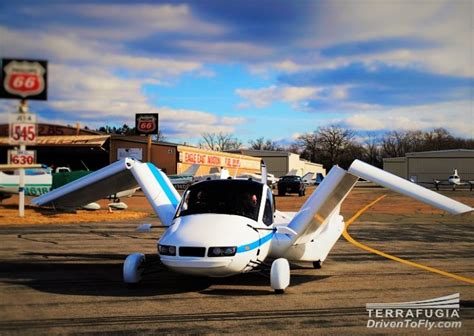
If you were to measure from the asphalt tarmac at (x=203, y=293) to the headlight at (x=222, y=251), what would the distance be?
671 millimetres

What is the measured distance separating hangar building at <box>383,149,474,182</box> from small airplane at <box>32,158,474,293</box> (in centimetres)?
8375

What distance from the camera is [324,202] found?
8953mm

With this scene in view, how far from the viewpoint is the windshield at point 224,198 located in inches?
348

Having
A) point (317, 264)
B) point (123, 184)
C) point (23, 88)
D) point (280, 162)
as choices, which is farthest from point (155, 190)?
point (280, 162)

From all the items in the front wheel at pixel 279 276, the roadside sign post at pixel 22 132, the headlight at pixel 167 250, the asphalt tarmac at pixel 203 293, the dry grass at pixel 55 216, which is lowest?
the dry grass at pixel 55 216

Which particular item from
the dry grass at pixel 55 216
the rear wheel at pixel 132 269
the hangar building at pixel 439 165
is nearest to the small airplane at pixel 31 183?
the dry grass at pixel 55 216

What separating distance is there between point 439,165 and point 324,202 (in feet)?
290

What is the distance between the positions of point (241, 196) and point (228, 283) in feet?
4.72

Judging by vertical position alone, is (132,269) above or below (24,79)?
below

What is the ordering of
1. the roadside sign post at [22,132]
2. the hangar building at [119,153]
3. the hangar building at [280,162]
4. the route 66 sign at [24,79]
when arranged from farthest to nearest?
1. the hangar building at [280,162]
2. the hangar building at [119,153]
3. the roadside sign post at [22,132]
4. the route 66 sign at [24,79]

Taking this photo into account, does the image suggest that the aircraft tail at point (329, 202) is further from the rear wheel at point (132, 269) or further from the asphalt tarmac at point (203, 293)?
the rear wheel at point (132, 269)

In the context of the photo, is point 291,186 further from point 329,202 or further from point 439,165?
point 439,165

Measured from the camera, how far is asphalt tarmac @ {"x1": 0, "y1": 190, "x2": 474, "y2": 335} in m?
6.41

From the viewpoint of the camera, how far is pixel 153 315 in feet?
22.5
